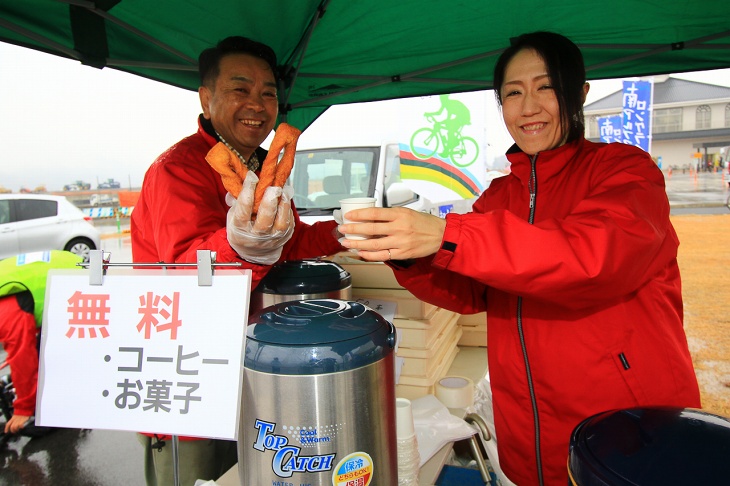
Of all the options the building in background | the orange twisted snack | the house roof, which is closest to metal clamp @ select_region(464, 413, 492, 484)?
the orange twisted snack

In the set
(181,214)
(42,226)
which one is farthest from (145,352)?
(42,226)

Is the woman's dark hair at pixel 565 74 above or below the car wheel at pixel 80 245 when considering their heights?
above

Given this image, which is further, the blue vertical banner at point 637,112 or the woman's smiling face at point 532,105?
the blue vertical banner at point 637,112

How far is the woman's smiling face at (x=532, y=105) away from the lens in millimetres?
1454

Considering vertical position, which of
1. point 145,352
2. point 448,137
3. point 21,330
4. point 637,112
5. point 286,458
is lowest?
point 21,330

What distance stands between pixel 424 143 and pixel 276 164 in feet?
19.6

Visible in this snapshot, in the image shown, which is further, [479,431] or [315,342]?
[479,431]

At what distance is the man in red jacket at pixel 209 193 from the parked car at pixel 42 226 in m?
8.45

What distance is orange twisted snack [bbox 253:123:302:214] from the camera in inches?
50.4

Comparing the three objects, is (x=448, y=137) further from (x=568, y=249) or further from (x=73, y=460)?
(x=568, y=249)

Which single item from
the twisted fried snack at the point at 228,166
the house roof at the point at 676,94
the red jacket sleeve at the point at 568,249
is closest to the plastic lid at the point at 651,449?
the red jacket sleeve at the point at 568,249

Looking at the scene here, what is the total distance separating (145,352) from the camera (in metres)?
1.06

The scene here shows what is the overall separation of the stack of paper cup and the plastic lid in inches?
22.5

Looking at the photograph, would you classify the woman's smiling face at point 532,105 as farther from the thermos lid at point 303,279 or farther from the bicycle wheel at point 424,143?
the bicycle wheel at point 424,143
